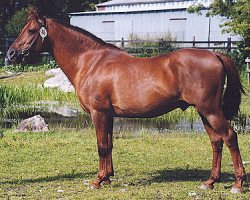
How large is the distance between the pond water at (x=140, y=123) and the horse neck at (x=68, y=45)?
6131 mm

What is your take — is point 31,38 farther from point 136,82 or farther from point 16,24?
point 16,24

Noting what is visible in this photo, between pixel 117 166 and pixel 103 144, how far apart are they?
5.29ft

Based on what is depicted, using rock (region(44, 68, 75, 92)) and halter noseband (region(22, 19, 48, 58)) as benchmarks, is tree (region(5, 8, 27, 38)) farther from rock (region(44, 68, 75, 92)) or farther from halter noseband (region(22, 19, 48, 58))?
halter noseband (region(22, 19, 48, 58))

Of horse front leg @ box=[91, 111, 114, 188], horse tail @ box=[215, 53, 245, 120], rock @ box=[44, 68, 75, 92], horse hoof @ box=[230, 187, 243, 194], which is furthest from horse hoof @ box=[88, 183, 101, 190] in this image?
rock @ box=[44, 68, 75, 92]

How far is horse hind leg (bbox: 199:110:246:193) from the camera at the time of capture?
24.8 feet

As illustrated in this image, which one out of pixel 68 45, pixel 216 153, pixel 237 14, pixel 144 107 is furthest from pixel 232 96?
pixel 237 14

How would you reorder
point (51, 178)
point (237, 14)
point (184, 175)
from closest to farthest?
point (51, 178)
point (184, 175)
point (237, 14)

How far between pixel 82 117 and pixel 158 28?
65.2 feet

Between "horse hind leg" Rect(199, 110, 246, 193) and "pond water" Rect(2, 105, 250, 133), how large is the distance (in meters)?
6.46

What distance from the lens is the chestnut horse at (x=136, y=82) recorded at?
760cm

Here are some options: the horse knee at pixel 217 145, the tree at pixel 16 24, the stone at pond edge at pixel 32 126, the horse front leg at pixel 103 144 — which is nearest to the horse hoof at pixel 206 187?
the horse knee at pixel 217 145

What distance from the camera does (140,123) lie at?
16000 millimetres

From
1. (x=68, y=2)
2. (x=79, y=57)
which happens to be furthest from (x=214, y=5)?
(x=68, y=2)

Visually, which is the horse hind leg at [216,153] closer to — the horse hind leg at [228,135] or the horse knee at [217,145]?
the horse knee at [217,145]
